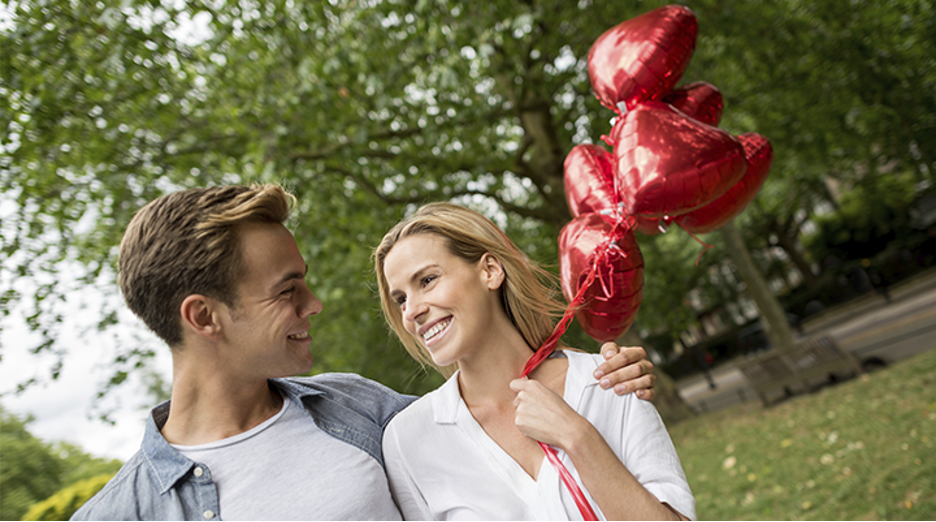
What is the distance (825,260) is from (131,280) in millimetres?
29414

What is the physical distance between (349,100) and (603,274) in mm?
5877

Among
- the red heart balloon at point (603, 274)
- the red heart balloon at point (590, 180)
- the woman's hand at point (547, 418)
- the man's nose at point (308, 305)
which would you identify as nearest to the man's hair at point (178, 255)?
the man's nose at point (308, 305)

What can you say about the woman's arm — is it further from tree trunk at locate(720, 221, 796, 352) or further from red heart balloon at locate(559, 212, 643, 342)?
tree trunk at locate(720, 221, 796, 352)

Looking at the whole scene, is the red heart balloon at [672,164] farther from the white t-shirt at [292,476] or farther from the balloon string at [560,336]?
the white t-shirt at [292,476]

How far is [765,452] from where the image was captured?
7.38 metres

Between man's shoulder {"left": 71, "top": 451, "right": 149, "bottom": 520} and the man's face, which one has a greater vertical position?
the man's face

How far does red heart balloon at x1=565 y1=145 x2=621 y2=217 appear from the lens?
2.80 metres

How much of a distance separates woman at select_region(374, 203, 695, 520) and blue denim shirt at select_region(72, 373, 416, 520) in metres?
0.16

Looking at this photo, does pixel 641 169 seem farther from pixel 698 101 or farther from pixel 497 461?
pixel 497 461

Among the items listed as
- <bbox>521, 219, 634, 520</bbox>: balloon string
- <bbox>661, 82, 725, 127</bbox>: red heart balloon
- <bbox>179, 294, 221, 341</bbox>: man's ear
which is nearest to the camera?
<bbox>521, 219, 634, 520</bbox>: balloon string

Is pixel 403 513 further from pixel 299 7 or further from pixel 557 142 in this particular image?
pixel 557 142

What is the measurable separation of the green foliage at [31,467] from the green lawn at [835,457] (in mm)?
8218

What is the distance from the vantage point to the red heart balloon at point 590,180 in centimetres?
280

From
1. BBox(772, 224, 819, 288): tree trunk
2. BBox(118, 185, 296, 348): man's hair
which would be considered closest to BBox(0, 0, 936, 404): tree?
BBox(118, 185, 296, 348): man's hair
